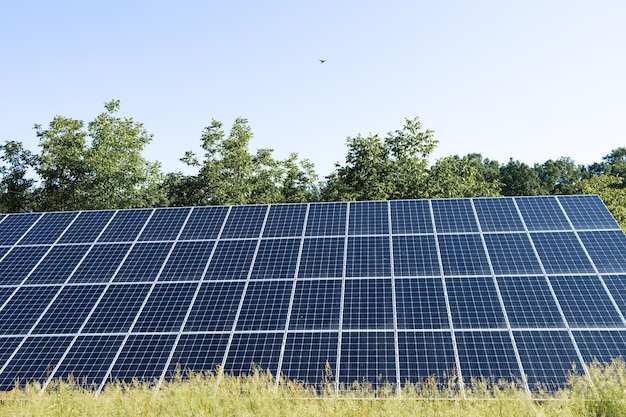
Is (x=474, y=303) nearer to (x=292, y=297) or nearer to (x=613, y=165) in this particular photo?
(x=292, y=297)

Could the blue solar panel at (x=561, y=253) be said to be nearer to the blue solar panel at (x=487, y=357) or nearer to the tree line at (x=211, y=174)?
the blue solar panel at (x=487, y=357)

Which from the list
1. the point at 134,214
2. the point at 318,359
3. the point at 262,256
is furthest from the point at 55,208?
the point at 318,359

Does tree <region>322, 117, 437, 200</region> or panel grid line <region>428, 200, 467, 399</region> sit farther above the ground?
panel grid line <region>428, 200, 467, 399</region>

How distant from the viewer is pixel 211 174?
51.0m

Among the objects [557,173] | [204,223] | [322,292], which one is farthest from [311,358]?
[557,173]

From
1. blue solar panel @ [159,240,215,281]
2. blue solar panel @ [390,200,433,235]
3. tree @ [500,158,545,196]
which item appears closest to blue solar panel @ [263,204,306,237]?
blue solar panel @ [159,240,215,281]

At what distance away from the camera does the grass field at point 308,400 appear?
12.5 metres

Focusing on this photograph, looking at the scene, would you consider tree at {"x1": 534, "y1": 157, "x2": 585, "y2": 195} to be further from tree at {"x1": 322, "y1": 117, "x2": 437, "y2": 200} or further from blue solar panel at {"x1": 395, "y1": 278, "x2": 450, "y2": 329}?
blue solar panel at {"x1": 395, "y1": 278, "x2": 450, "y2": 329}

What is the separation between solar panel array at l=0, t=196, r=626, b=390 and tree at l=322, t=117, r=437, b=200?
24.5m

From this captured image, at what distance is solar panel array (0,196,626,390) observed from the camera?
596 inches

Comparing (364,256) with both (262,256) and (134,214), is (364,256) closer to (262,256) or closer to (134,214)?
(262,256)

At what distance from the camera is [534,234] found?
20.0m

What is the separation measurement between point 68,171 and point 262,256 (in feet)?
128

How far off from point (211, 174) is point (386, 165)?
14891 mm
